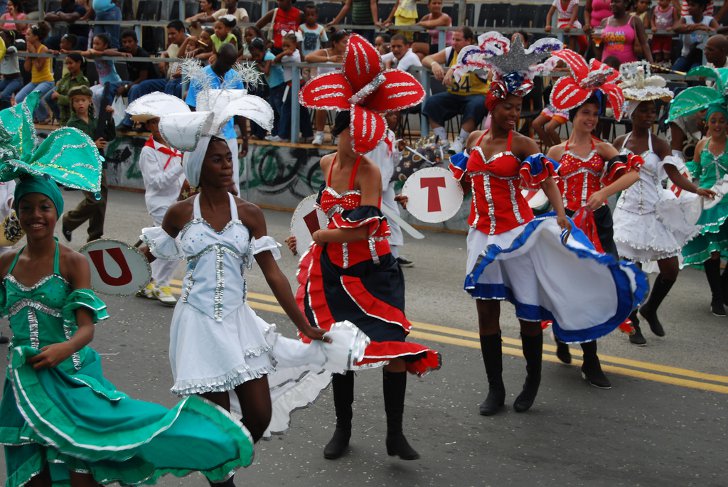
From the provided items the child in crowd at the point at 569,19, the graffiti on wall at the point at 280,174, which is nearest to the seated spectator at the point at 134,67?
the graffiti on wall at the point at 280,174

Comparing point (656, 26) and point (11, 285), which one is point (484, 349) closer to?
point (11, 285)

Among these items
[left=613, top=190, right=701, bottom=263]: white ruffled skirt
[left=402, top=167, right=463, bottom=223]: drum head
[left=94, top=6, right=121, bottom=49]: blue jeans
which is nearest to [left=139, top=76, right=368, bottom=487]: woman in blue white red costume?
[left=402, top=167, right=463, bottom=223]: drum head

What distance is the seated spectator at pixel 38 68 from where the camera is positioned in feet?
59.8

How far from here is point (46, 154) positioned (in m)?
4.37

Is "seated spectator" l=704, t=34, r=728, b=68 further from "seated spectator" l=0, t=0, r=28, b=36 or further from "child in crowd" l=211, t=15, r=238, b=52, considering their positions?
"seated spectator" l=0, t=0, r=28, b=36

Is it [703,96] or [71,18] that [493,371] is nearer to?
[703,96]

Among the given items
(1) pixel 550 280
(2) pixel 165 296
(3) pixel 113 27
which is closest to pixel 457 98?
(2) pixel 165 296

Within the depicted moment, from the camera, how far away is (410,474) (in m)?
5.77

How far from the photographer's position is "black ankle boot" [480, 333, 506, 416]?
678 centimetres

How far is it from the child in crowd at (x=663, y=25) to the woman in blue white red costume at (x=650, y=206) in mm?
5713

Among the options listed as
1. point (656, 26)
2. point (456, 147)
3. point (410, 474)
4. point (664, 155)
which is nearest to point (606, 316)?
point (410, 474)

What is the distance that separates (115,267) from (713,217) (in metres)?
6.13

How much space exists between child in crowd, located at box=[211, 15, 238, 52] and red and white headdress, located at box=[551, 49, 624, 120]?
863 cm

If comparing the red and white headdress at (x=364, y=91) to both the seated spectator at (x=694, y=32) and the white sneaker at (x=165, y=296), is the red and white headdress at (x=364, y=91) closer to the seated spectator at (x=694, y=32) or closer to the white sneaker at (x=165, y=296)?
the white sneaker at (x=165, y=296)
